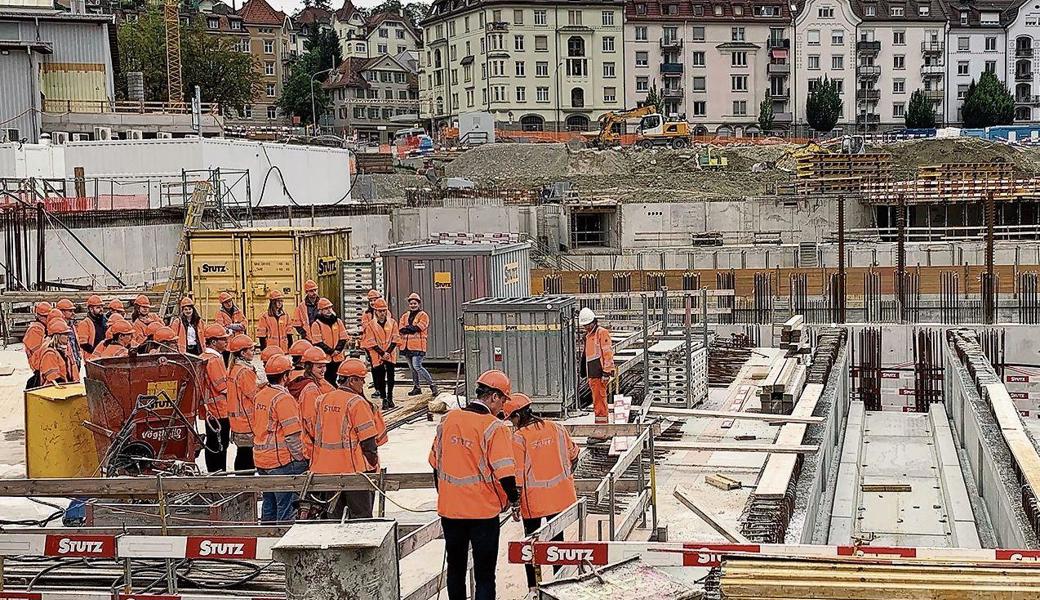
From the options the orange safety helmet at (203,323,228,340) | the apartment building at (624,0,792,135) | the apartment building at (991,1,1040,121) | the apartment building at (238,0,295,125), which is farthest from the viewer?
the apartment building at (238,0,295,125)

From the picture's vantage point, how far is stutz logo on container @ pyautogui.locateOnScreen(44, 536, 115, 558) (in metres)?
6.72

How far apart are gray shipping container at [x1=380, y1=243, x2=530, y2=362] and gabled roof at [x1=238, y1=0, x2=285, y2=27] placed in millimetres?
92880

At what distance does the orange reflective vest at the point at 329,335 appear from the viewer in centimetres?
1462

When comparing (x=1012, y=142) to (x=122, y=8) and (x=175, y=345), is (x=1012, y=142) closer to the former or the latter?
(x=175, y=345)

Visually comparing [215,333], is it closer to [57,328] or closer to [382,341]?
[57,328]

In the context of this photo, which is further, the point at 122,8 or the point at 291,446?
the point at 122,8

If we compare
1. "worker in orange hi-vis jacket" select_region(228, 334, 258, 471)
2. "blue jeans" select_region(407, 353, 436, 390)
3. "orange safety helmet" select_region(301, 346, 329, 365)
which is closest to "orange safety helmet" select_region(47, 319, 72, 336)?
"worker in orange hi-vis jacket" select_region(228, 334, 258, 471)

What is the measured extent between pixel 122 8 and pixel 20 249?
76.7 meters

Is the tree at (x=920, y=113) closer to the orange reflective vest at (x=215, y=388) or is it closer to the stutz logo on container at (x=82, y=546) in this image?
the orange reflective vest at (x=215, y=388)

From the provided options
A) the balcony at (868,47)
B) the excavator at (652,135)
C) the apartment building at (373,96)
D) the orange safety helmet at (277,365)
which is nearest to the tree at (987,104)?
the balcony at (868,47)

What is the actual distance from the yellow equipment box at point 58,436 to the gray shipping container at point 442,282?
8446 mm

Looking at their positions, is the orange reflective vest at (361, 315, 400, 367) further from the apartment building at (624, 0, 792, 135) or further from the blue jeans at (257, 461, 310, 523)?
the apartment building at (624, 0, 792, 135)

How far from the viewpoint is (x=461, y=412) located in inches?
278

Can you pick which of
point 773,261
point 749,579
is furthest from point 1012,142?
point 749,579
